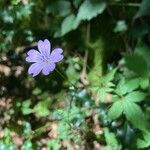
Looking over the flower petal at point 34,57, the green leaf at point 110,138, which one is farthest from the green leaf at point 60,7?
the flower petal at point 34,57

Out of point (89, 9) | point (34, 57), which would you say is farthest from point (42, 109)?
point (34, 57)

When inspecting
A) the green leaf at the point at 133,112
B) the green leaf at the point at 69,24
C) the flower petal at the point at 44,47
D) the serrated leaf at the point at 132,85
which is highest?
the green leaf at the point at 69,24

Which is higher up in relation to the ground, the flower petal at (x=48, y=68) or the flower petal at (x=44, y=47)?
the flower petal at (x=44, y=47)

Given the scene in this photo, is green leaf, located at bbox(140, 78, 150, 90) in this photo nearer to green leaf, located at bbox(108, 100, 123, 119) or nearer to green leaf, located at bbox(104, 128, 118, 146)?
green leaf, located at bbox(108, 100, 123, 119)

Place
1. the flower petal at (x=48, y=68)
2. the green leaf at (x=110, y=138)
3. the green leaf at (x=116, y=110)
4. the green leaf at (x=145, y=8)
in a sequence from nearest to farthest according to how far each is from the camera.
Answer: the flower petal at (x=48, y=68), the green leaf at (x=116, y=110), the green leaf at (x=110, y=138), the green leaf at (x=145, y=8)

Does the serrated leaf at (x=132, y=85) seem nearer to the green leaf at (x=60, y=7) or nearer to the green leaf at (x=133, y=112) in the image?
the green leaf at (x=133, y=112)

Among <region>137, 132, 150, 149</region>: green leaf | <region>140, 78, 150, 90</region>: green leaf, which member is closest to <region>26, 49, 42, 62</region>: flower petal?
<region>140, 78, 150, 90</region>: green leaf

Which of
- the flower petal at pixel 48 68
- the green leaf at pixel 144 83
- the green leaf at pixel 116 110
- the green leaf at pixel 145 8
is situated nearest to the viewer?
the flower petal at pixel 48 68

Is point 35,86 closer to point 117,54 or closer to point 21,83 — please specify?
point 21,83
